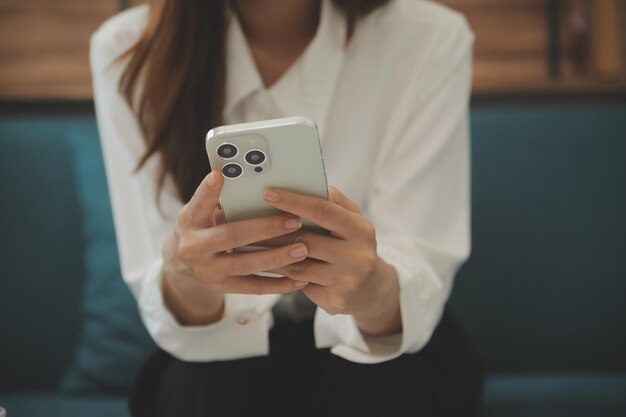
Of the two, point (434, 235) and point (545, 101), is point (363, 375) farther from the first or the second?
point (545, 101)

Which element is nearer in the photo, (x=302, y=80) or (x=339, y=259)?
(x=339, y=259)

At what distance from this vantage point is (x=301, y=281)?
0.71 m

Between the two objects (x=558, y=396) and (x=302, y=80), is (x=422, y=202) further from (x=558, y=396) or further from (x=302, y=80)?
(x=558, y=396)

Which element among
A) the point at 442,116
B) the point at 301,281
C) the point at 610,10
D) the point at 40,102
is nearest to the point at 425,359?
the point at 301,281

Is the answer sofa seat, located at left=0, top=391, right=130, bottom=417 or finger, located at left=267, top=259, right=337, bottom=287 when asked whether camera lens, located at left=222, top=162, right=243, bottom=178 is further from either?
sofa seat, located at left=0, top=391, right=130, bottom=417

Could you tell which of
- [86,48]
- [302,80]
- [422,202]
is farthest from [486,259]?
[86,48]

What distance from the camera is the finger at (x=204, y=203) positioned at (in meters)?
0.61

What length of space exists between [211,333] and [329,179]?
0.27m

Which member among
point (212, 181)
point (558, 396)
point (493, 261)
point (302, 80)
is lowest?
point (558, 396)

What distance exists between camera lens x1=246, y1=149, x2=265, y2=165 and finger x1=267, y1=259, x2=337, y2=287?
0.12 m

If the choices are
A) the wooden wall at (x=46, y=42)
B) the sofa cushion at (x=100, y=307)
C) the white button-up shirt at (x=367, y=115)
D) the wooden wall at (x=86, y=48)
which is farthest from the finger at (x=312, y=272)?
the wooden wall at (x=46, y=42)

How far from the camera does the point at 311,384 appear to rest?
2.96 feet

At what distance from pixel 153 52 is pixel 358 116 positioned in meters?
0.28

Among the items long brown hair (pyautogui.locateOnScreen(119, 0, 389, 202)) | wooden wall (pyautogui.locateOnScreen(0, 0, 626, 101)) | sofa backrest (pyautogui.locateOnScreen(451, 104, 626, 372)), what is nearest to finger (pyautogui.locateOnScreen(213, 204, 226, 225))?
long brown hair (pyautogui.locateOnScreen(119, 0, 389, 202))
